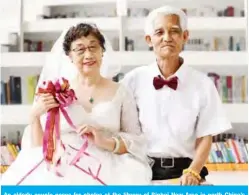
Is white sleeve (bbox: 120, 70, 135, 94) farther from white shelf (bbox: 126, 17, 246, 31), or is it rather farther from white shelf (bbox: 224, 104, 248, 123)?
white shelf (bbox: 224, 104, 248, 123)

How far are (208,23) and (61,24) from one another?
50 cm

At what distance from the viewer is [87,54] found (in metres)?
1.44

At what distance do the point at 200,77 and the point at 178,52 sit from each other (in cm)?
10

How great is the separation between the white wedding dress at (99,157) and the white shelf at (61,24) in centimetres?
25

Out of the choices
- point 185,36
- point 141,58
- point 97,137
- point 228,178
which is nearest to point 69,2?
point 141,58

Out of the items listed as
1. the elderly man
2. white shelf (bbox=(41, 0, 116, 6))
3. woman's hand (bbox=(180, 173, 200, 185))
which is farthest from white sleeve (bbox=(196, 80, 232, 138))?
white shelf (bbox=(41, 0, 116, 6))

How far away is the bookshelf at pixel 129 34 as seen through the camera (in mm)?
1590

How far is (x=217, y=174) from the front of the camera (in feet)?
5.42

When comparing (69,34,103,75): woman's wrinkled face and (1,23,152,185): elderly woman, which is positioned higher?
(69,34,103,75): woman's wrinkled face

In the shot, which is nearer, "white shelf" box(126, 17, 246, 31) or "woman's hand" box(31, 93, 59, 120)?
"woman's hand" box(31, 93, 59, 120)

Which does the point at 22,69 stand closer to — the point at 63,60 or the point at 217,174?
the point at 63,60

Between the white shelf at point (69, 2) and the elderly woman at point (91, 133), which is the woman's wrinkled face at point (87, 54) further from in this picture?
the white shelf at point (69, 2)

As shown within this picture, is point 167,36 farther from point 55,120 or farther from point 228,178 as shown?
point 228,178

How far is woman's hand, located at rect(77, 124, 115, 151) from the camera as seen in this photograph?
141cm
